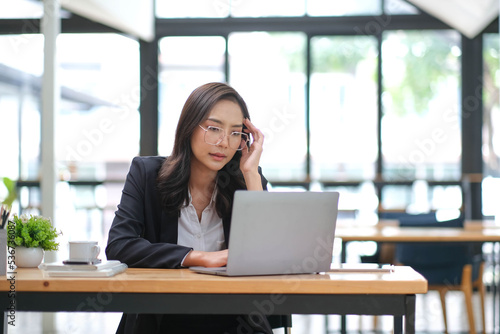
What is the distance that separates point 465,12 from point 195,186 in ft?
16.4

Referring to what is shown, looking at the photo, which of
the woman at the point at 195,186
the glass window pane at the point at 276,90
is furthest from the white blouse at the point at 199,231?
→ the glass window pane at the point at 276,90

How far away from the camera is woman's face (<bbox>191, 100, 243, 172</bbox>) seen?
2.10 m

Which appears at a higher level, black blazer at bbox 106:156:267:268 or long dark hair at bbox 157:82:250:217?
long dark hair at bbox 157:82:250:217

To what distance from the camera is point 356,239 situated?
3678 millimetres

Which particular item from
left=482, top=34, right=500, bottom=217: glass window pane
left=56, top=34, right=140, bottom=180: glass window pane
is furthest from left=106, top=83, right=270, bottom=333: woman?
left=482, top=34, right=500, bottom=217: glass window pane

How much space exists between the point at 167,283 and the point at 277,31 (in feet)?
19.0

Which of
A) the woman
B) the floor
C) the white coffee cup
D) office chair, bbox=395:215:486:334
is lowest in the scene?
the floor

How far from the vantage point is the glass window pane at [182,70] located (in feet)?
23.3

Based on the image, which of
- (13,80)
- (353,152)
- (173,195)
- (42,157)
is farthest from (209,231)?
(353,152)

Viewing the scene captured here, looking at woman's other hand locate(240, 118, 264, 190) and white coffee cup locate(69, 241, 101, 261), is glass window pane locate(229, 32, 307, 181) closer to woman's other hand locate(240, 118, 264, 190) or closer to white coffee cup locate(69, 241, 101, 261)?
woman's other hand locate(240, 118, 264, 190)

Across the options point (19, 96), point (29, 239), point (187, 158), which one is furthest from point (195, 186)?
point (19, 96)

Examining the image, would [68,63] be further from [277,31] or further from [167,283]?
[167,283]

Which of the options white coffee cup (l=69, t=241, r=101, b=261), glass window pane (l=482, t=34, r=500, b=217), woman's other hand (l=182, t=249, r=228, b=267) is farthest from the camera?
glass window pane (l=482, t=34, r=500, b=217)

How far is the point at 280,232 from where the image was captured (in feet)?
5.37
